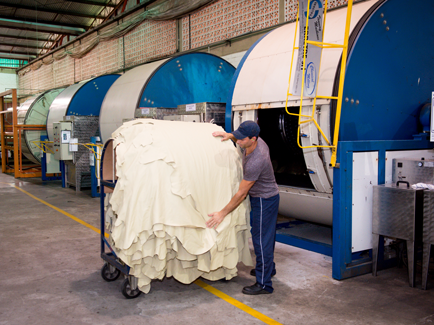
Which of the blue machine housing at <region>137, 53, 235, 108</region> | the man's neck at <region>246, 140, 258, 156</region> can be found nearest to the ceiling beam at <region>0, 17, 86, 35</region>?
the blue machine housing at <region>137, 53, 235, 108</region>

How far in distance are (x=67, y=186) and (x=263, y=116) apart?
7.28 metres

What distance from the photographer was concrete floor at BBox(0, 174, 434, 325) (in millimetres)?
3092

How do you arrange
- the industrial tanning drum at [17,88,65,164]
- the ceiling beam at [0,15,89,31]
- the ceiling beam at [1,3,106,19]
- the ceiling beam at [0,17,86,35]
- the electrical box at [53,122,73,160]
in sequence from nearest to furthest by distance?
the electrical box at [53,122,73,160], the industrial tanning drum at [17,88,65,164], the ceiling beam at [1,3,106,19], the ceiling beam at [0,15,89,31], the ceiling beam at [0,17,86,35]

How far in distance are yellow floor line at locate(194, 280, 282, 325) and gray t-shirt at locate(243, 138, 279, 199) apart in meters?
0.93

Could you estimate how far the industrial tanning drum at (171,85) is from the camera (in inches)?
291

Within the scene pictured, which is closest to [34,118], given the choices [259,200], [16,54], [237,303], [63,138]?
[63,138]

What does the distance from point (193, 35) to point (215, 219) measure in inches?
321

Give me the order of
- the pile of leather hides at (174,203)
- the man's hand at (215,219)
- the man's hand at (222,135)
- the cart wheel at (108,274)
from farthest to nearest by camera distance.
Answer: the cart wheel at (108,274) → the man's hand at (222,135) → the man's hand at (215,219) → the pile of leather hides at (174,203)

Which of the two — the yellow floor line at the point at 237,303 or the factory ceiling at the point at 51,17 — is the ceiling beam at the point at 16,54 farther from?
the yellow floor line at the point at 237,303

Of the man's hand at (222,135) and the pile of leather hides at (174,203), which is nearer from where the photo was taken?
the pile of leather hides at (174,203)

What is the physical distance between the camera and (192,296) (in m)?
3.52

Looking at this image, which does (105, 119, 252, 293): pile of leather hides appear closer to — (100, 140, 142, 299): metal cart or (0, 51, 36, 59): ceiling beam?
(100, 140, 142, 299): metal cart

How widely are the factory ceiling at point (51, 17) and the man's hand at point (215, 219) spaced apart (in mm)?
13098

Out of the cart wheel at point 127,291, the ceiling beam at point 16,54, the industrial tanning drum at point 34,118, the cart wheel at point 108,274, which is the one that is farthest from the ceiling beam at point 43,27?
the cart wheel at point 127,291
